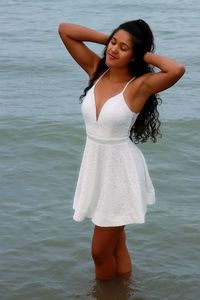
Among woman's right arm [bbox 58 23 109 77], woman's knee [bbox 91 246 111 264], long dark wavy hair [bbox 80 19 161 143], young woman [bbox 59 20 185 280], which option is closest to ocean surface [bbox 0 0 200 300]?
woman's knee [bbox 91 246 111 264]

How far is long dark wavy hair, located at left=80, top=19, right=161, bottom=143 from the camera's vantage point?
432 cm

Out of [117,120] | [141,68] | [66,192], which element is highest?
[141,68]

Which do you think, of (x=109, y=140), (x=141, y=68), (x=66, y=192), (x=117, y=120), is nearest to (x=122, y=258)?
(x=109, y=140)

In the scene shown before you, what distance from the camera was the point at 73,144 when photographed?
8.62 metres

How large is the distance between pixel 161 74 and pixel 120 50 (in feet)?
0.98

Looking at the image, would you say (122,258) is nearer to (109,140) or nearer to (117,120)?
(109,140)

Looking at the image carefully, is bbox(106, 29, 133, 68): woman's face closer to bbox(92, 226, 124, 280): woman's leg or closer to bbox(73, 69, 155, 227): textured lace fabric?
bbox(73, 69, 155, 227): textured lace fabric

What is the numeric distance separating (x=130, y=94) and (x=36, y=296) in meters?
1.75

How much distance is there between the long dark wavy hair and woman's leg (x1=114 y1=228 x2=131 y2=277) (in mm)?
705

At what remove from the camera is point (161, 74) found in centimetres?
427

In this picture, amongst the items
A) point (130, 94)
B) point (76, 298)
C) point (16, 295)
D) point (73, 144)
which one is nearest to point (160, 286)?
point (76, 298)

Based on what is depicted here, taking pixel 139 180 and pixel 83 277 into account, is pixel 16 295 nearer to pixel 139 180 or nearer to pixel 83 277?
pixel 83 277

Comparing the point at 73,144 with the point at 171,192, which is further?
the point at 73,144

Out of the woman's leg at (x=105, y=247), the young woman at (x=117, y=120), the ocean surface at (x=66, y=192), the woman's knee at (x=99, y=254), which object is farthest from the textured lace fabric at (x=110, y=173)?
the ocean surface at (x=66, y=192)
